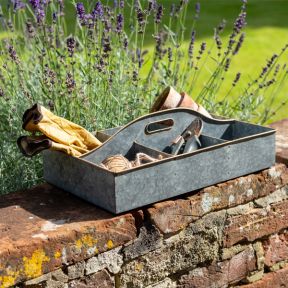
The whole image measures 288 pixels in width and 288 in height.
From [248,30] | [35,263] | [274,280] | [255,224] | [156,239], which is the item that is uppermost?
[35,263]

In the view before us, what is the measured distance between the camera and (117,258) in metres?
3.04

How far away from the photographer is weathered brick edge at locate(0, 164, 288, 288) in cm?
283

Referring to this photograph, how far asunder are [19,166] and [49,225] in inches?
31.3

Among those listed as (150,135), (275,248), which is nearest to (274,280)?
(275,248)

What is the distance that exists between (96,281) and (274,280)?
1.11 m

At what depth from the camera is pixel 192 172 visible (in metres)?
3.19

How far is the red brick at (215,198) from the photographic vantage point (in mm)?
3119

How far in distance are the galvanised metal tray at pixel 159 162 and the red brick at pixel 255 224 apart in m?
0.22

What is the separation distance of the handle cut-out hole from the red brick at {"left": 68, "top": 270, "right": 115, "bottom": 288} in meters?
0.71

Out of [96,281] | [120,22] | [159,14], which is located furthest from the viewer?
[159,14]

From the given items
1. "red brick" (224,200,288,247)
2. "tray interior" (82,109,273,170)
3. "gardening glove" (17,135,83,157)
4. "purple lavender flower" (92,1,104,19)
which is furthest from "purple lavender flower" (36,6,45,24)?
"red brick" (224,200,288,247)

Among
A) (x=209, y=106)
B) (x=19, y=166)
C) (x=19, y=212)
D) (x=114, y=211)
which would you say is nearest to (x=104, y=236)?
(x=114, y=211)

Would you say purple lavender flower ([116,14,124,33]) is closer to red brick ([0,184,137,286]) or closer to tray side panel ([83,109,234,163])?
tray side panel ([83,109,234,163])

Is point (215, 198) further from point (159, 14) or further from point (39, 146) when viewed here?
point (159, 14)
